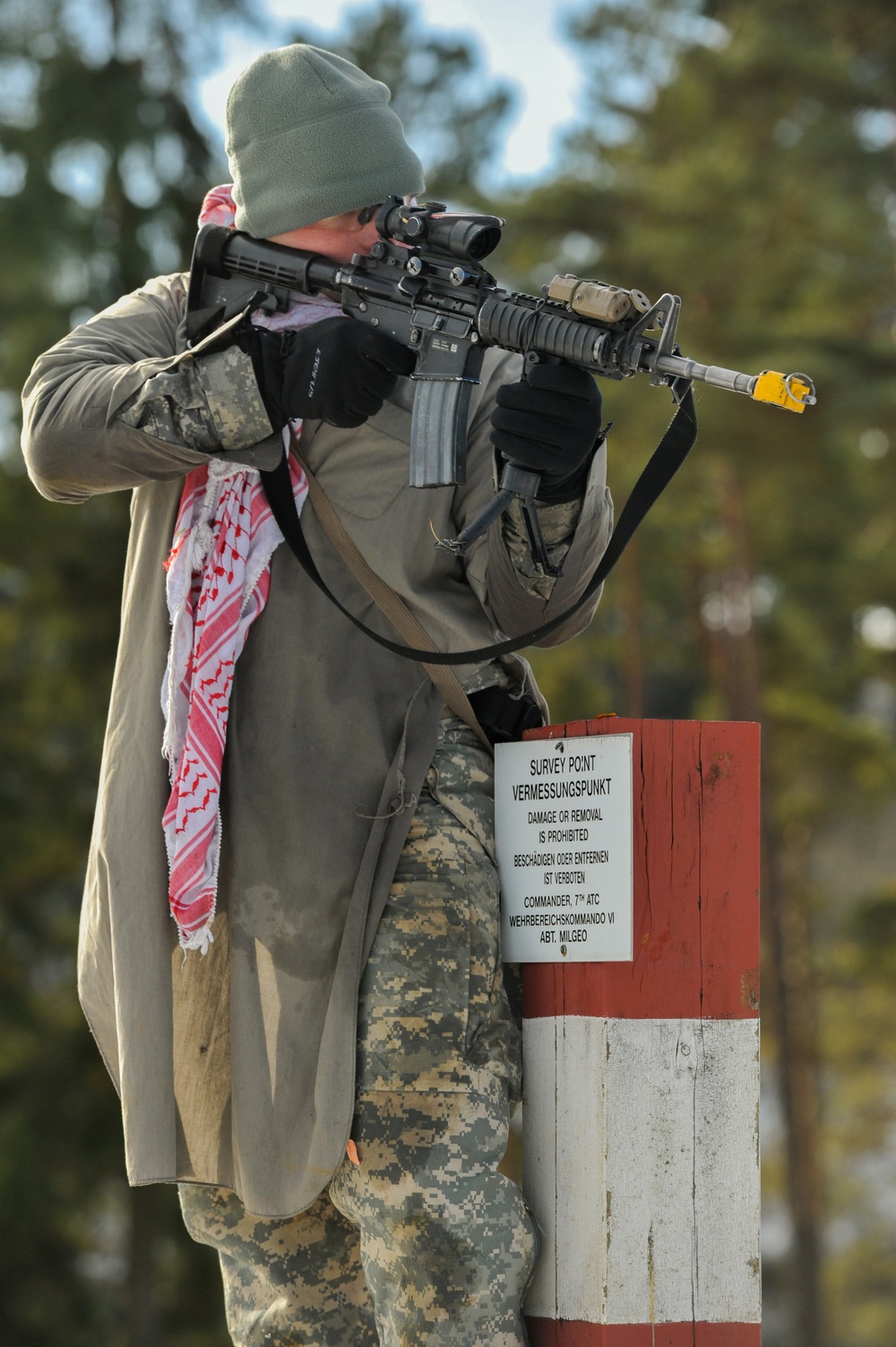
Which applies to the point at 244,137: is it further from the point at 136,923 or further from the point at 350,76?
the point at 136,923

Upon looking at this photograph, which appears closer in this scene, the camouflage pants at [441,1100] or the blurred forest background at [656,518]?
the camouflage pants at [441,1100]

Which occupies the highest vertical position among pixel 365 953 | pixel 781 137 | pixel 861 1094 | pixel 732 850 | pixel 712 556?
pixel 781 137

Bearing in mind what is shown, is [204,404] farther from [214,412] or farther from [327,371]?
[327,371]

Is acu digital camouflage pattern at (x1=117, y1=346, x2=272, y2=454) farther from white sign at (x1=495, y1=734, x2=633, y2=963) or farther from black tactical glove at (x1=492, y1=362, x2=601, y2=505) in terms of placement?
white sign at (x1=495, y1=734, x2=633, y2=963)

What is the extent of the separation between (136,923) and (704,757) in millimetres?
1028

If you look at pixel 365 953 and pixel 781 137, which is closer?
pixel 365 953

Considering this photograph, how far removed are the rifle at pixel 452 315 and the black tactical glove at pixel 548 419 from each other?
4 centimetres

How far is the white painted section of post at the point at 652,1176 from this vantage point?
273 centimetres

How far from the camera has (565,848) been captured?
9.48ft

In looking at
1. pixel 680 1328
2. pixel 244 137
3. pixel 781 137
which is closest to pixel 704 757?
pixel 680 1328

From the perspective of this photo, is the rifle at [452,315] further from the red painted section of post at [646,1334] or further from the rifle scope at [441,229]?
the red painted section of post at [646,1334]

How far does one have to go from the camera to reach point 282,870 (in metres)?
2.92

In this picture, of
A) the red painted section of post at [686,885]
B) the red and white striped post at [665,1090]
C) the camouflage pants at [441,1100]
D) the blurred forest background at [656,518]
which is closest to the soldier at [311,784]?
the camouflage pants at [441,1100]

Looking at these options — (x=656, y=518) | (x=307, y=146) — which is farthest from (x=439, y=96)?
(x=307, y=146)
